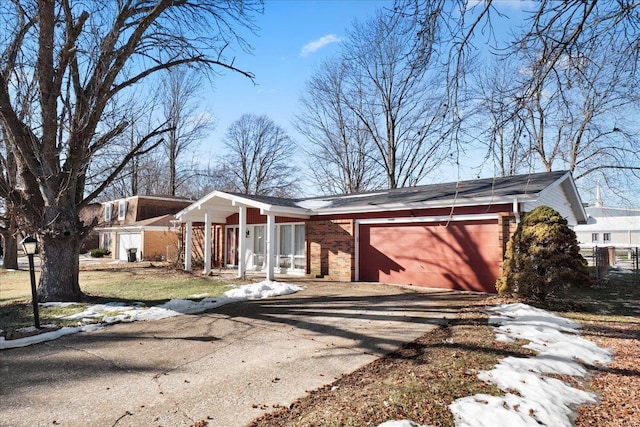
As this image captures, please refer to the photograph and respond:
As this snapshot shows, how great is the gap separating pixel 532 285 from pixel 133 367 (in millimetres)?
8178

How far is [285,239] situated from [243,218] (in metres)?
2.36

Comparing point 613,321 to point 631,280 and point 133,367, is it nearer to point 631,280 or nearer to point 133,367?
point 133,367

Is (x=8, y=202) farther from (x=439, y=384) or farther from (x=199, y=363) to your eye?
(x=439, y=384)

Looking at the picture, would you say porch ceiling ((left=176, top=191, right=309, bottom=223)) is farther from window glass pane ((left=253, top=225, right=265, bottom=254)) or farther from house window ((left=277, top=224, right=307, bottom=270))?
window glass pane ((left=253, top=225, right=265, bottom=254))

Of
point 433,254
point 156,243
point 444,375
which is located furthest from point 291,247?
point 156,243

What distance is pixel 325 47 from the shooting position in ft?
22.2

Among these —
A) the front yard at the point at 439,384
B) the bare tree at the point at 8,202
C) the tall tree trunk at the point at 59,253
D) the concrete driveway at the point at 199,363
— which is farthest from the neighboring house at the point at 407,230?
the bare tree at the point at 8,202

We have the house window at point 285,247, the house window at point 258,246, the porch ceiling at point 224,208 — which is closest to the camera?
the porch ceiling at point 224,208

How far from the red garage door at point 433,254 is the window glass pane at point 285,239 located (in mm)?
3518

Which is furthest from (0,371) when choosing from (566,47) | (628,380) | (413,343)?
(566,47)

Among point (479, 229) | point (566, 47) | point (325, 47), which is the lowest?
point (479, 229)

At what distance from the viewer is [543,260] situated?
870cm

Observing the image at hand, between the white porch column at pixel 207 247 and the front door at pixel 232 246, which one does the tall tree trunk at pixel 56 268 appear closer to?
the white porch column at pixel 207 247

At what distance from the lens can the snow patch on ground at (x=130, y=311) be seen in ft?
21.5
